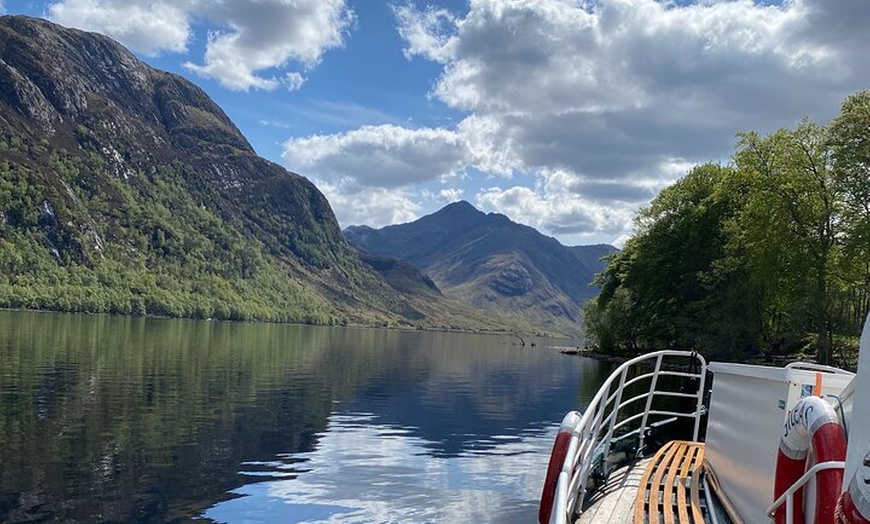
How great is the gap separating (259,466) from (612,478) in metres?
15.1

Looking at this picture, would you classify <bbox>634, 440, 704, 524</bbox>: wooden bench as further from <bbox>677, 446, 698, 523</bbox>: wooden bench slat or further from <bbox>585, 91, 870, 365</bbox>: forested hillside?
<bbox>585, 91, 870, 365</bbox>: forested hillside

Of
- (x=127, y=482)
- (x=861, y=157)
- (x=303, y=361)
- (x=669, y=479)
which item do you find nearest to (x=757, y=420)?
(x=669, y=479)

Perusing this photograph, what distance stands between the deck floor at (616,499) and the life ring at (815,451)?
10.2ft

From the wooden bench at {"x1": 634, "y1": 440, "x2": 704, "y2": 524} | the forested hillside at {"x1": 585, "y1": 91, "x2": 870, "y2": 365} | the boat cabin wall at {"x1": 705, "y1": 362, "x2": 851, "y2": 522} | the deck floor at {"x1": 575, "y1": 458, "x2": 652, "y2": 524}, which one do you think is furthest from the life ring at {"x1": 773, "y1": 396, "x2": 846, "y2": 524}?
the forested hillside at {"x1": 585, "y1": 91, "x2": 870, "y2": 365}

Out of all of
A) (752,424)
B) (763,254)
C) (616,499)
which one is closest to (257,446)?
(616,499)

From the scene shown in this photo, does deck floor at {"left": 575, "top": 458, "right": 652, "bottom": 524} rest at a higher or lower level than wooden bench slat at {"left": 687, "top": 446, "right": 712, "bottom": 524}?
lower

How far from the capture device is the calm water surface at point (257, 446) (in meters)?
18.7

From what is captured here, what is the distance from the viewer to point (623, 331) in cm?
8806

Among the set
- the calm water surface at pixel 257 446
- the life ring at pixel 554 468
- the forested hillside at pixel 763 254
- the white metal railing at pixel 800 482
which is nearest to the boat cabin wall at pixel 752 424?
the white metal railing at pixel 800 482

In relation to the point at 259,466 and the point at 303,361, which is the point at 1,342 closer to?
the point at 303,361

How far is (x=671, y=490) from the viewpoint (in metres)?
10.1

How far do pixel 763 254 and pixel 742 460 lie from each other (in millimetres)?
48951

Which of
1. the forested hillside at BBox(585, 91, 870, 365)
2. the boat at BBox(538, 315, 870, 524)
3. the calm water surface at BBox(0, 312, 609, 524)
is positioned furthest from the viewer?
the forested hillside at BBox(585, 91, 870, 365)

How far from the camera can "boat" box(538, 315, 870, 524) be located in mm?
4500
